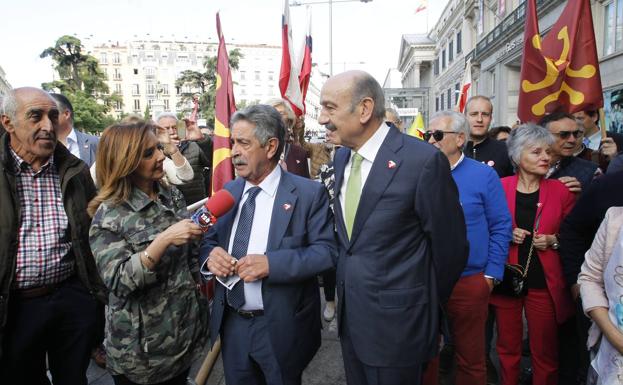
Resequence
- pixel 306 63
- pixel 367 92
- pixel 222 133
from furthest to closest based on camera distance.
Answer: pixel 306 63 → pixel 222 133 → pixel 367 92

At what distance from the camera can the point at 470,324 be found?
276cm

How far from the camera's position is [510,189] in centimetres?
302

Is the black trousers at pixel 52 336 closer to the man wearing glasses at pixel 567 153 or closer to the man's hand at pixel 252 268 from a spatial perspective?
the man's hand at pixel 252 268

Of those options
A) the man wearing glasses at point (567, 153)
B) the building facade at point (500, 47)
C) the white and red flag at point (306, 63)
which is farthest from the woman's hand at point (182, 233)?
the building facade at point (500, 47)

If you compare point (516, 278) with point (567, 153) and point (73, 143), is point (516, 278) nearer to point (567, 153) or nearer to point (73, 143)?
point (567, 153)

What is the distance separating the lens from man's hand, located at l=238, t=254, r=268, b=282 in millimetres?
1899

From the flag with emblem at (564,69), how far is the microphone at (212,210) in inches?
130

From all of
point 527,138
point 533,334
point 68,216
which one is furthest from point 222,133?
point 533,334

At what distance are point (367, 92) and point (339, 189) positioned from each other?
0.53 metres

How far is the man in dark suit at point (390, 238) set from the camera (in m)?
1.91

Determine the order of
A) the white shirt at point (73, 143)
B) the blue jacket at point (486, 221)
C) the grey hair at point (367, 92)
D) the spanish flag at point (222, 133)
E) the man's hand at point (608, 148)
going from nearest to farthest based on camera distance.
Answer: the grey hair at point (367, 92) → the blue jacket at point (486, 221) → the man's hand at point (608, 148) → the white shirt at point (73, 143) → the spanish flag at point (222, 133)

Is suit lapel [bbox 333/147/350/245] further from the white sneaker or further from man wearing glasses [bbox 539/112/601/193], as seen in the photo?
the white sneaker

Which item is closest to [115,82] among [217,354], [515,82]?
[515,82]

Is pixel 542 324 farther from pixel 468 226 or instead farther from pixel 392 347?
pixel 392 347
